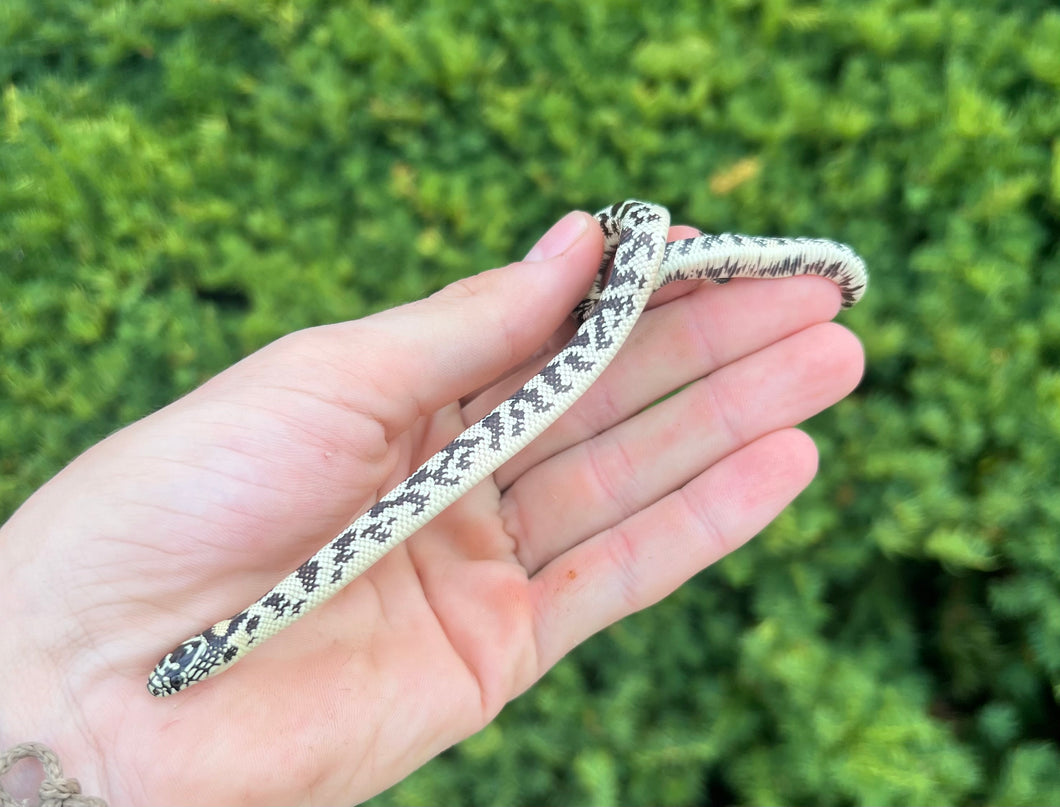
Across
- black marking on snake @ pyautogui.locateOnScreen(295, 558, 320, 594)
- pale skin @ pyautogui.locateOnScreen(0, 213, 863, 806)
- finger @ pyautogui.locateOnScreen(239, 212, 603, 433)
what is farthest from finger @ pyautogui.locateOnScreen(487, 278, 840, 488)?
black marking on snake @ pyautogui.locateOnScreen(295, 558, 320, 594)

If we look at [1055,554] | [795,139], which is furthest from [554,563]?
[795,139]

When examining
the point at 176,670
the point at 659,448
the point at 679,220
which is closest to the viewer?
the point at 176,670

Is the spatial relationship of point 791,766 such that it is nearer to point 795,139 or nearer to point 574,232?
point 574,232

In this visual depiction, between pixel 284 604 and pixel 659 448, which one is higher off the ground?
pixel 284 604

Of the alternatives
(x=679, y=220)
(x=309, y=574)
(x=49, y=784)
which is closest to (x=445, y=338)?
(x=309, y=574)

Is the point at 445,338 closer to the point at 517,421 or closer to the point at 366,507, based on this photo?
the point at 517,421

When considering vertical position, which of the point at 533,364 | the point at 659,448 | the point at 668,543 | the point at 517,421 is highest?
the point at 517,421

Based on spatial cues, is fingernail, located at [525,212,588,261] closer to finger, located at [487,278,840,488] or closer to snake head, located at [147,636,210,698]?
finger, located at [487,278,840,488]

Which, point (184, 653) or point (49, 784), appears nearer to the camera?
point (49, 784)
